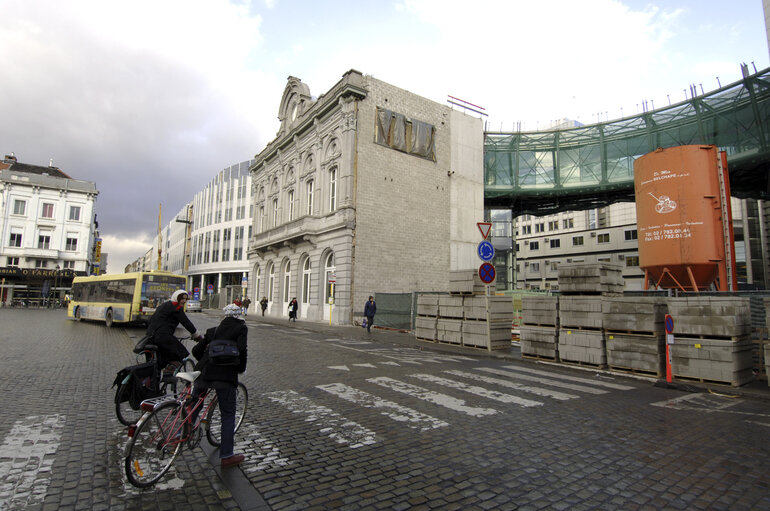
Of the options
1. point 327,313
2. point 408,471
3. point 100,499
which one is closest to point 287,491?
point 408,471

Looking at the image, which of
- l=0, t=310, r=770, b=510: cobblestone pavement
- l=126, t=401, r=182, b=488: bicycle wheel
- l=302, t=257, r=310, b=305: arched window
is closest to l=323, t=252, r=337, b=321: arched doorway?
l=302, t=257, r=310, b=305: arched window

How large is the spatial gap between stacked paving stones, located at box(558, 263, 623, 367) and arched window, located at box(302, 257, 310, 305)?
67.9ft

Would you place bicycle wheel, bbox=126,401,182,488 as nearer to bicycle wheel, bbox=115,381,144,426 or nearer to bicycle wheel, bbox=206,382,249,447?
bicycle wheel, bbox=206,382,249,447

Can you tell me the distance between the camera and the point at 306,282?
97.7 ft

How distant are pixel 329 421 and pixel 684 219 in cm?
1634

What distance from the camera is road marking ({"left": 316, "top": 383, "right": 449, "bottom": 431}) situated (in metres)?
5.53

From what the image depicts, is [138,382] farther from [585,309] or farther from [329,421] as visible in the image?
[585,309]

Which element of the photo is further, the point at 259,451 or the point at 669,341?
the point at 669,341

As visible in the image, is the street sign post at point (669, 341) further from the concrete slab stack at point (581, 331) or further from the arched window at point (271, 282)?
the arched window at point (271, 282)

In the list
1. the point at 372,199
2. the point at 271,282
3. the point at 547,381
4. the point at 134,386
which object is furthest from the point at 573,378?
the point at 271,282

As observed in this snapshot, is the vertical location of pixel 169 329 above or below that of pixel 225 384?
above

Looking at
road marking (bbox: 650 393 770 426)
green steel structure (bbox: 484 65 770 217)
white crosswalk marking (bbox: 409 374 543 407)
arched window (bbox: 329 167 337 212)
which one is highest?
green steel structure (bbox: 484 65 770 217)

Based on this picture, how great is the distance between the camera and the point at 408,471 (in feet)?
13.3

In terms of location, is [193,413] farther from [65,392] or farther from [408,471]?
[65,392]
